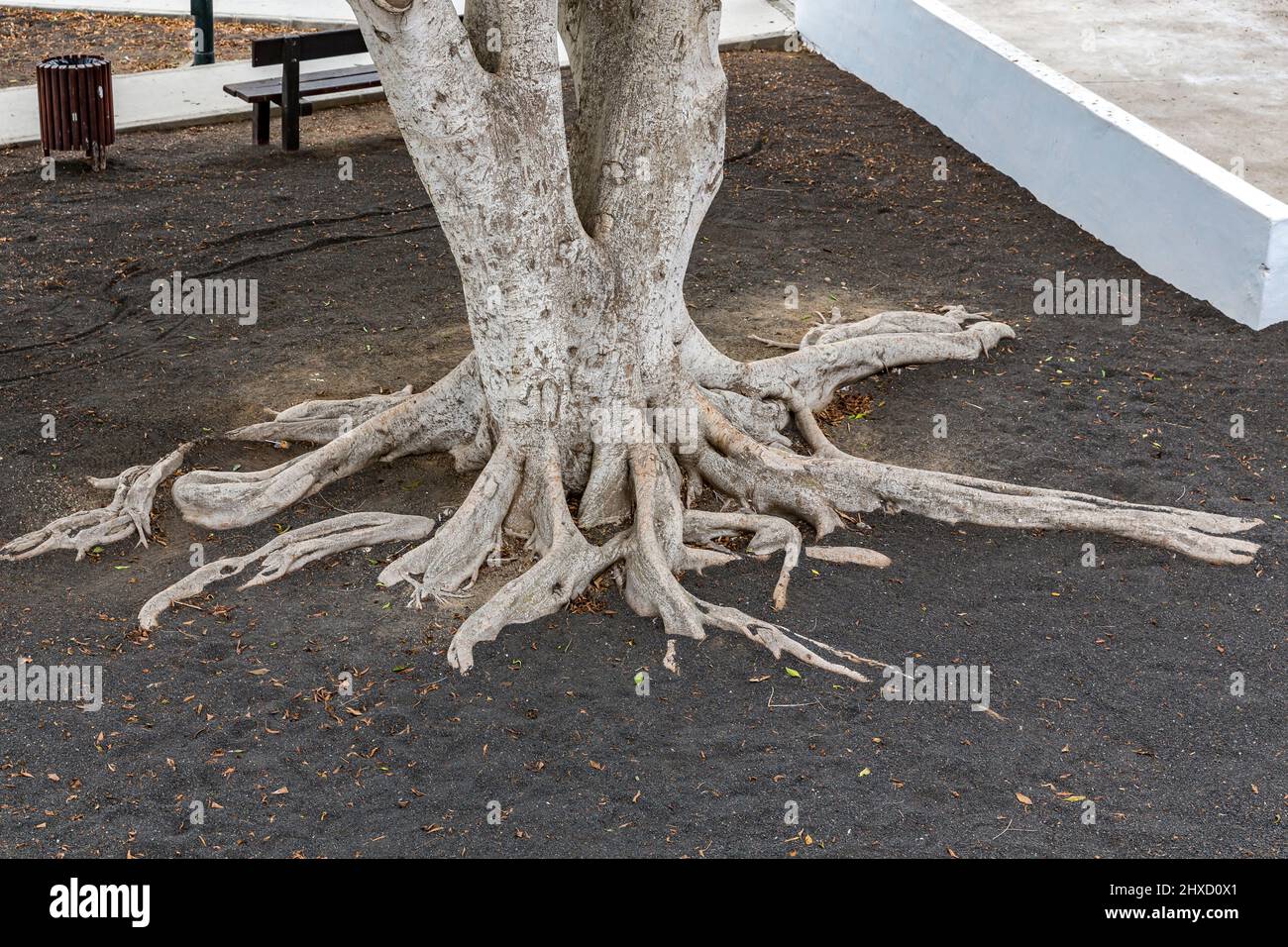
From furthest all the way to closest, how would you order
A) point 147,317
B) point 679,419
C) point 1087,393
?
1. point 147,317
2. point 1087,393
3. point 679,419

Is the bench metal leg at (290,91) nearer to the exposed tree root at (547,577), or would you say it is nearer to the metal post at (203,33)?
the metal post at (203,33)

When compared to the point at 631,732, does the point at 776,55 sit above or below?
above

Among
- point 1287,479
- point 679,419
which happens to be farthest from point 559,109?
point 1287,479

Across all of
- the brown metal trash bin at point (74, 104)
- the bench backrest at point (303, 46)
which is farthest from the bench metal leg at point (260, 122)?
the brown metal trash bin at point (74, 104)

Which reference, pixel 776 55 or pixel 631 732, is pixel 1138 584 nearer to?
pixel 631 732

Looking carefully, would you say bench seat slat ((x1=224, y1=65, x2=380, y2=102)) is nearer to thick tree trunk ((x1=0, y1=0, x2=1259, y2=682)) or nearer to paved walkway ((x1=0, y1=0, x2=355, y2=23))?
paved walkway ((x1=0, y1=0, x2=355, y2=23))

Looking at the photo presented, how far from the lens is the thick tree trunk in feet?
19.7

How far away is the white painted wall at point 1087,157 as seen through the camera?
9.33m

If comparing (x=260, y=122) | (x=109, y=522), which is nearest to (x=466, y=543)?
(x=109, y=522)

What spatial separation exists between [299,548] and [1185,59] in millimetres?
10951

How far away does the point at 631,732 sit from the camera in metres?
5.39

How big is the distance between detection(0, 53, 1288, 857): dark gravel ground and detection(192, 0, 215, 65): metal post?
15.8 feet

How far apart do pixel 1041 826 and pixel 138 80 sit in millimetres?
12001

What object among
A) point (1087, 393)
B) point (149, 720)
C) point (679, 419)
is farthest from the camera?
point (1087, 393)
